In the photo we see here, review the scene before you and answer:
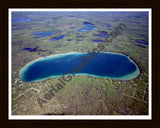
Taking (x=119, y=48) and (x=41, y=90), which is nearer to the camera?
(x=41, y=90)

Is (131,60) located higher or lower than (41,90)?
higher

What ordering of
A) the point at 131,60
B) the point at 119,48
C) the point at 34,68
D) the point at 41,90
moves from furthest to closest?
the point at 119,48 → the point at 131,60 → the point at 34,68 → the point at 41,90

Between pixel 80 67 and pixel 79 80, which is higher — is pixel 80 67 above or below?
above

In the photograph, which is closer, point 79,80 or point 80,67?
point 79,80

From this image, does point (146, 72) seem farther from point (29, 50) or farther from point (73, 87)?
point (29, 50)

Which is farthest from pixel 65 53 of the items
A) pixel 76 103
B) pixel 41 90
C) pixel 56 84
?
pixel 76 103

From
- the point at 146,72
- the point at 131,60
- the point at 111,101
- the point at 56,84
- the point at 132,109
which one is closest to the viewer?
the point at 132,109

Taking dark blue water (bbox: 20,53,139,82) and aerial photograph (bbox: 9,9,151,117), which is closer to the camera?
aerial photograph (bbox: 9,9,151,117)

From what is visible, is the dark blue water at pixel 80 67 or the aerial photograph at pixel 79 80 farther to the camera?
the dark blue water at pixel 80 67
